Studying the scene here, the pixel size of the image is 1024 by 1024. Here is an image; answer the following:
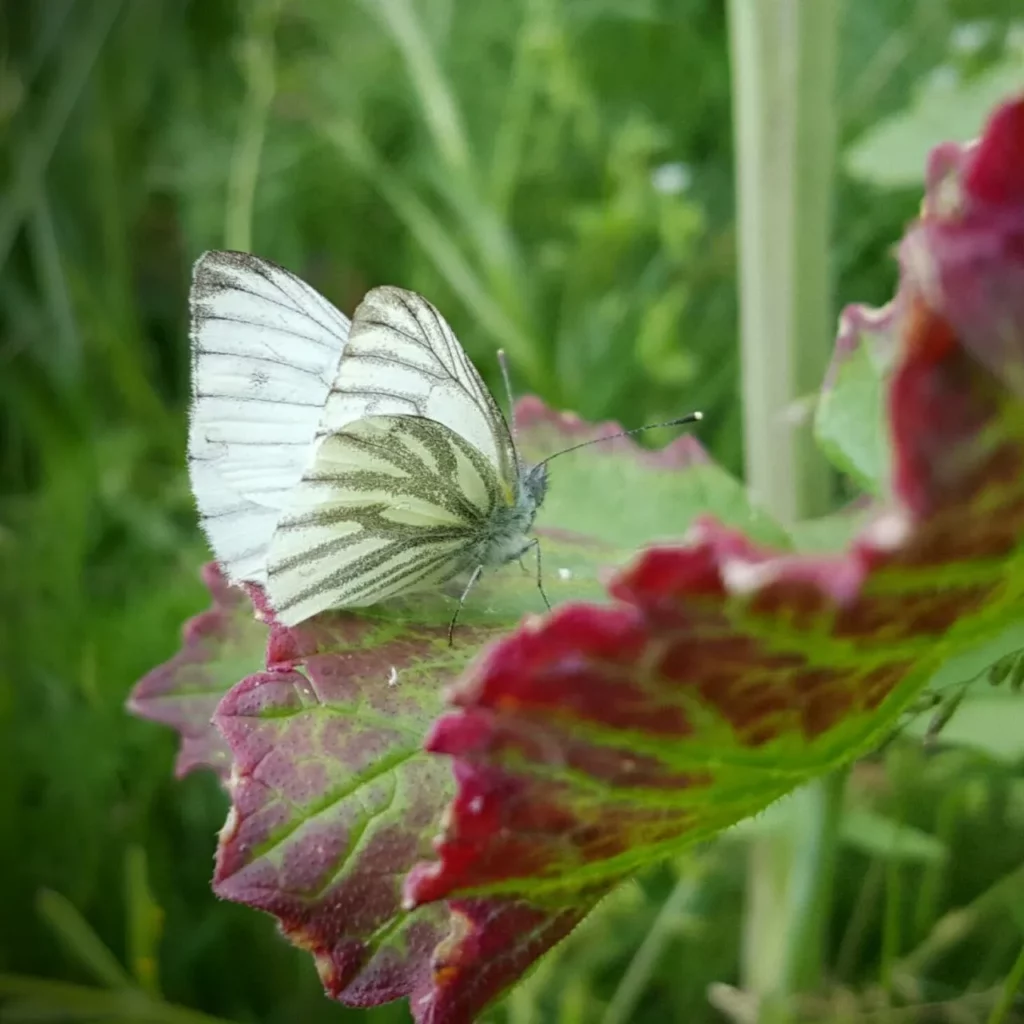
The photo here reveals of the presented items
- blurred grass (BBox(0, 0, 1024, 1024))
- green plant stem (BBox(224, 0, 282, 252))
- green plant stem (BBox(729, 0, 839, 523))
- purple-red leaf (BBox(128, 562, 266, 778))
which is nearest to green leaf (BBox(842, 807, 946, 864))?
blurred grass (BBox(0, 0, 1024, 1024))

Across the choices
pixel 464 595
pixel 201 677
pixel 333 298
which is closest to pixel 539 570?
pixel 464 595

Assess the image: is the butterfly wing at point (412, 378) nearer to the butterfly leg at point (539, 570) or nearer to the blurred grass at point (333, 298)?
the butterfly leg at point (539, 570)

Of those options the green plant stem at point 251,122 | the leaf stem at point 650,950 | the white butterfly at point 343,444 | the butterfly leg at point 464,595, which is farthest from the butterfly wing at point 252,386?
the green plant stem at point 251,122

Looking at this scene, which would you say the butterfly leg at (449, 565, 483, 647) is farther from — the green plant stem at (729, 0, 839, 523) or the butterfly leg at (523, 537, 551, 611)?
the green plant stem at (729, 0, 839, 523)

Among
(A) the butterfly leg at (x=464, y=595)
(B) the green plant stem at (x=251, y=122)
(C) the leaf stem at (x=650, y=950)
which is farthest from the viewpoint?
(B) the green plant stem at (x=251, y=122)

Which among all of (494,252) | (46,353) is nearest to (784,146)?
(494,252)

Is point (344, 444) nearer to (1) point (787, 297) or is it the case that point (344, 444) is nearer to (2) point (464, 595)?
(2) point (464, 595)

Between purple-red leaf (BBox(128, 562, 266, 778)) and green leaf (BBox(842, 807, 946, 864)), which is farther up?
purple-red leaf (BBox(128, 562, 266, 778))

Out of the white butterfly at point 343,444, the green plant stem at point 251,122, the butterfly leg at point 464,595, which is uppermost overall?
the green plant stem at point 251,122
